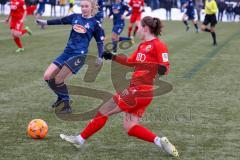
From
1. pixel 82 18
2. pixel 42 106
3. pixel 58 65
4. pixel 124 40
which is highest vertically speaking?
pixel 82 18

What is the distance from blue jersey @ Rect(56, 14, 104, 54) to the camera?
8.55 metres

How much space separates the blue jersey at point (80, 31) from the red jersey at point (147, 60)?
2327 mm

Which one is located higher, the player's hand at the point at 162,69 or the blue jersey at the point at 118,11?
the player's hand at the point at 162,69

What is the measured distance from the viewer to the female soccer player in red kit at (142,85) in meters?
6.20

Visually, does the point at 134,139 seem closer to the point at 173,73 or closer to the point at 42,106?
the point at 42,106

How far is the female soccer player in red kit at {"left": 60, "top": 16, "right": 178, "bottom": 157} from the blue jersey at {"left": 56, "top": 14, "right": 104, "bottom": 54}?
231 cm

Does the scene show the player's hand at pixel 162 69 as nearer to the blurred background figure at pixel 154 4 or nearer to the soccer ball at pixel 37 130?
the soccer ball at pixel 37 130

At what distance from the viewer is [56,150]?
6.53 m

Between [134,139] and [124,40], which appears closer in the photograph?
[134,139]

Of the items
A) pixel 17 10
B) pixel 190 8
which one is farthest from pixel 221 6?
pixel 17 10

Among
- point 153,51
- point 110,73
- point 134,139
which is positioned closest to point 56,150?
point 134,139

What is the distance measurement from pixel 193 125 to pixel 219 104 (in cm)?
177

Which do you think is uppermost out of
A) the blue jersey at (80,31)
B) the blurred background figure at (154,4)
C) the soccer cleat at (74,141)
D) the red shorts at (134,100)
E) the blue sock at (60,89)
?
the blue jersey at (80,31)

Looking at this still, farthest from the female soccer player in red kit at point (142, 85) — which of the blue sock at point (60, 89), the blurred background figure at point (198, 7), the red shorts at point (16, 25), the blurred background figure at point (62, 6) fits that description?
the blurred background figure at point (62, 6)
